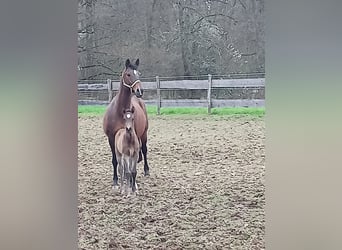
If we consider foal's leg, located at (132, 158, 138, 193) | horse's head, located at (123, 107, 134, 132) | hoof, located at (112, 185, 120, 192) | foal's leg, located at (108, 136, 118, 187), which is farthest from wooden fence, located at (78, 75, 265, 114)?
hoof, located at (112, 185, 120, 192)

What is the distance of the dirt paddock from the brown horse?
0.12 feet

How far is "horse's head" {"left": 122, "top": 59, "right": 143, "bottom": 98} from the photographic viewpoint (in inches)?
119

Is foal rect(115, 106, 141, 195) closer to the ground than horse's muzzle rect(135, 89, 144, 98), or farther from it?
closer to the ground

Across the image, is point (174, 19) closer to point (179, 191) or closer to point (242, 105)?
point (242, 105)

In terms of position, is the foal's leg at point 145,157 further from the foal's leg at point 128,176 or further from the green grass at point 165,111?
the green grass at point 165,111

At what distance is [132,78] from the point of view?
303cm

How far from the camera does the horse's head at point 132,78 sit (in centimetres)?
303

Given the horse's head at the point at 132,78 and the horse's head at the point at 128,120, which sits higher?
the horse's head at the point at 132,78

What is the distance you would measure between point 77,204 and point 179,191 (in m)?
0.61

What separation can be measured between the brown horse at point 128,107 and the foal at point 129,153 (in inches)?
0.9

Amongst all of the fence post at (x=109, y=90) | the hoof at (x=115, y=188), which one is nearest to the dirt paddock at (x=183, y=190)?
the hoof at (x=115, y=188)
